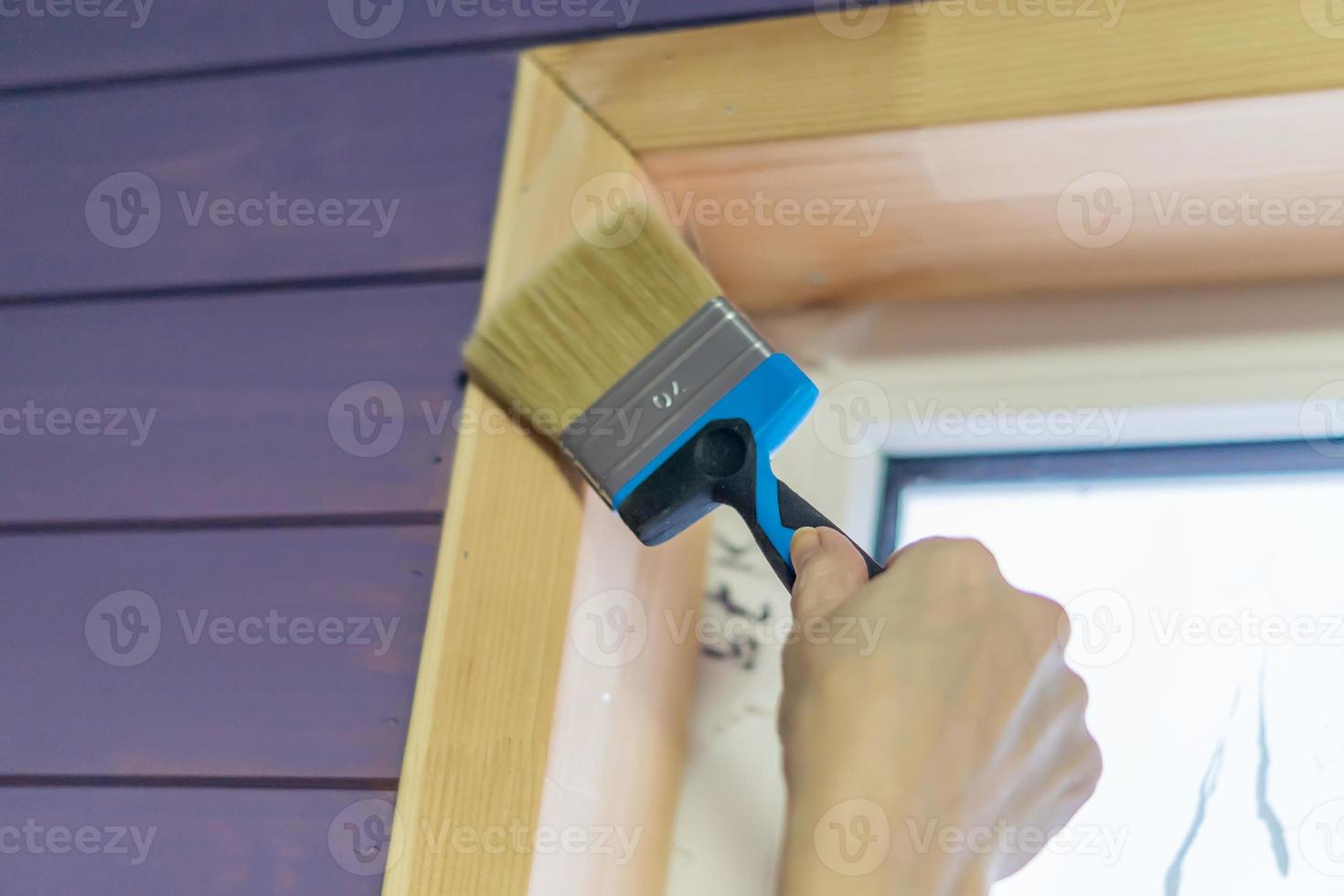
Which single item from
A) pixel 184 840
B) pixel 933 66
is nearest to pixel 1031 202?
pixel 933 66

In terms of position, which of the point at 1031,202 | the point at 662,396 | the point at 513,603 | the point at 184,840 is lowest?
the point at 184,840

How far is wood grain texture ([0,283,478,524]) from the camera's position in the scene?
70 centimetres

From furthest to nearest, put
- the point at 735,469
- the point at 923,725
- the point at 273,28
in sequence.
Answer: the point at 273,28
the point at 735,469
the point at 923,725

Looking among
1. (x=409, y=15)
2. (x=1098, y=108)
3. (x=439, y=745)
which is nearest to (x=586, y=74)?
(x=409, y=15)

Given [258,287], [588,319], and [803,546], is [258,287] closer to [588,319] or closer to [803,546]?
[588,319]

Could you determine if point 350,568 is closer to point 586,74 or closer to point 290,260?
point 290,260

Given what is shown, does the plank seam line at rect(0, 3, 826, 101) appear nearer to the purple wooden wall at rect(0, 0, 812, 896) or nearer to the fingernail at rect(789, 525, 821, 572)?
the purple wooden wall at rect(0, 0, 812, 896)

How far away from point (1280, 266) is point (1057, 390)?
0.46ft

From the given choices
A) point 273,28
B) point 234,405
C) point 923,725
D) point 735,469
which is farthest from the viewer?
point 273,28

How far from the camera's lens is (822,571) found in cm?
56

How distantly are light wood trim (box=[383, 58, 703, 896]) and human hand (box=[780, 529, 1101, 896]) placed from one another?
126 millimetres

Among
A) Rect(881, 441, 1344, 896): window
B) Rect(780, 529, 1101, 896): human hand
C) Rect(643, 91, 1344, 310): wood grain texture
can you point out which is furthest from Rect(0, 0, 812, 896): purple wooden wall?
Rect(881, 441, 1344, 896): window

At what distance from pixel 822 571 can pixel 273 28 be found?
552mm

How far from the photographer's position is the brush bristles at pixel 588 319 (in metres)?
0.65
